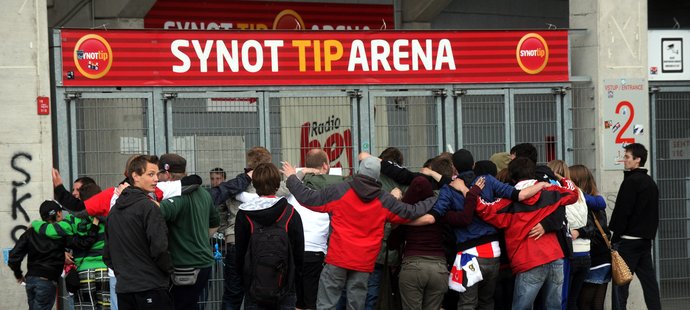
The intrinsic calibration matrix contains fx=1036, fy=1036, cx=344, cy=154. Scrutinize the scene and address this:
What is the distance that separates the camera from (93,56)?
35.3 ft

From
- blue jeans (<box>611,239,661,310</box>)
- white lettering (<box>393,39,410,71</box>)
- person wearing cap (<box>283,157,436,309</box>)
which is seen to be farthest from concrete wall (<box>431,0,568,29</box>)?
person wearing cap (<box>283,157,436,309</box>)

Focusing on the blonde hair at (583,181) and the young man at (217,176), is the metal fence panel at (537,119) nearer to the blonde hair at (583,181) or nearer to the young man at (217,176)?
the blonde hair at (583,181)

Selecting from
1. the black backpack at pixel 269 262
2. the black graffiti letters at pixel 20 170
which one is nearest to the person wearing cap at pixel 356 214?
the black backpack at pixel 269 262

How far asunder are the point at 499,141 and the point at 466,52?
1.10 meters

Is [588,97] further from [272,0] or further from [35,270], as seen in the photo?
[35,270]

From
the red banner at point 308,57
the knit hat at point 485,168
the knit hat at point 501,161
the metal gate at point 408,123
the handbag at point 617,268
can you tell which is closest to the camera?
the knit hat at point 485,168

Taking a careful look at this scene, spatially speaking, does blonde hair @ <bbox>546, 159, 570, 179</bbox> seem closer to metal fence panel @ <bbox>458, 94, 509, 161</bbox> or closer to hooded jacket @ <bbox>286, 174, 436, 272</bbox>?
hooded jacket @ <bbox>286, 174, 436, 272</bbox>

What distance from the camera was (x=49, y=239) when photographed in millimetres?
9477

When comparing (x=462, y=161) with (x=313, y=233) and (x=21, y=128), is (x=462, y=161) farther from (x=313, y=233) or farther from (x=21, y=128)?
(x=21, y=128)

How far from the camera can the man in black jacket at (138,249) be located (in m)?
7.66

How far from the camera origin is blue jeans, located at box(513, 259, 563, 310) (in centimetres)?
916

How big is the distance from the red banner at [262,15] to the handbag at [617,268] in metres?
5.06

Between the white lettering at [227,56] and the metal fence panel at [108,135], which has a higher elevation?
the white lettering at [227,56]

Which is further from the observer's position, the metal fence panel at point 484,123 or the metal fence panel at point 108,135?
the metal fence panel at point 484,123
